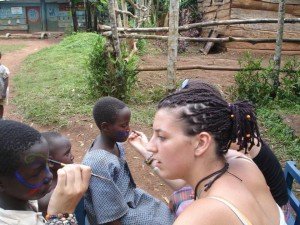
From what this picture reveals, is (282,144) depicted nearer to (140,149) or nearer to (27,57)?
(140,149)

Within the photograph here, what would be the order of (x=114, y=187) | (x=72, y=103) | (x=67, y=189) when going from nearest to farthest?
(x=67, y=189), (x=114, y=187), (x=72, y=103)

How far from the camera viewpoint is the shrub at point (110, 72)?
607 cm

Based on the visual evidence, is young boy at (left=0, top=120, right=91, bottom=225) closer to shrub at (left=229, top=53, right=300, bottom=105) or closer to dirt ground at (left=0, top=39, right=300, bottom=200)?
dirt ground at (left=0, top=39, right=300, bottom=200)

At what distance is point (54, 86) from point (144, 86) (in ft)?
8.05

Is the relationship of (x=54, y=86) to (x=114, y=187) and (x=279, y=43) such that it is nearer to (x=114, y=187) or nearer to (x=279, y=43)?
(x=279, y=43)

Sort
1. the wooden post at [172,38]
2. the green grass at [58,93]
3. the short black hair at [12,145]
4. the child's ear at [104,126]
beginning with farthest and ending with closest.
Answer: the green grass at [58,93] → the wooden post at [172,38] → the child's ear at [104,126] → the short black hair at [12,145]

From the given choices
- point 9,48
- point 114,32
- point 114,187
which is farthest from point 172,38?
point 9,48

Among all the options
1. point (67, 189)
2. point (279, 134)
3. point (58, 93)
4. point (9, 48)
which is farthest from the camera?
point (9, 48)

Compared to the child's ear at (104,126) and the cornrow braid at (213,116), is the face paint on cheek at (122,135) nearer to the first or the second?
the child's ear at (104,126)

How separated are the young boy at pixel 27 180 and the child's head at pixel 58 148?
0.66m

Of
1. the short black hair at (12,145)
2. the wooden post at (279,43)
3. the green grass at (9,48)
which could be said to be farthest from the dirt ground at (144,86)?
the short black hair at (12,145)

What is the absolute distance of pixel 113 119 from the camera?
98.0 inches

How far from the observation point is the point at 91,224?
89.0 inches

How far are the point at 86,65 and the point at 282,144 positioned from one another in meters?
3.56
